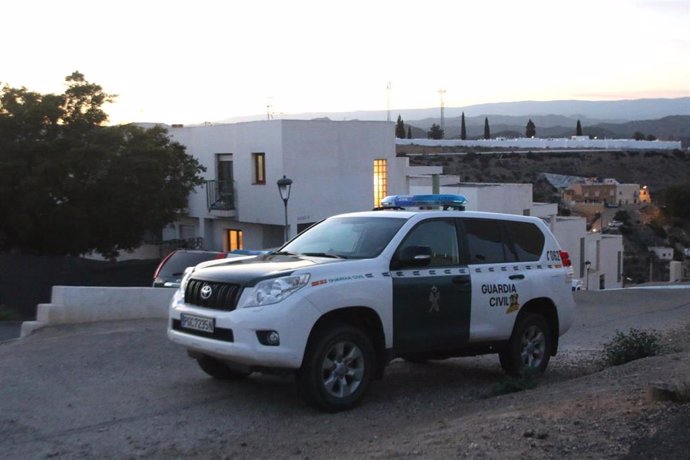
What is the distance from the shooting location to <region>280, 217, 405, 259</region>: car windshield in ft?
27.0

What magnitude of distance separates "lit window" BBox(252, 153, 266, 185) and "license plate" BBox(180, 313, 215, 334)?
2470cm

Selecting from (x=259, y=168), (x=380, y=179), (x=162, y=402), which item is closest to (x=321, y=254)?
(x=162, y=402)

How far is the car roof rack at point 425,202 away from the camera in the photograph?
9.77m

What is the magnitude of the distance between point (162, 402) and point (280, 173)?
78.4ft

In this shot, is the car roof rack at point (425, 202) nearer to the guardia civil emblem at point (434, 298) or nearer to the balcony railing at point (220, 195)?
the guardia civil emblem at point (434, 298)

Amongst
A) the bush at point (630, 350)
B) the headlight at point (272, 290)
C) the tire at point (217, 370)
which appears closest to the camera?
the headlight at point (272, 290)

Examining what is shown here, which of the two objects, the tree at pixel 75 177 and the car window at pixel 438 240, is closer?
the car window at pixel 438 240

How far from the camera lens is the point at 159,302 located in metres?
13.4

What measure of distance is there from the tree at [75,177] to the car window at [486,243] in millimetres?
19695

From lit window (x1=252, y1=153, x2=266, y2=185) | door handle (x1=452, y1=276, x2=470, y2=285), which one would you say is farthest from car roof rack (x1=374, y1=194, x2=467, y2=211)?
lit window (x1=252, y1=153, x2=266, y2=185)

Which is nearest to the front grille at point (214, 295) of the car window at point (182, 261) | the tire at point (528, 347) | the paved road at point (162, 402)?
the paved road at point (162, 402)

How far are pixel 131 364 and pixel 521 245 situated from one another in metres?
4.58

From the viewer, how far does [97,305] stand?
1291 centimetres

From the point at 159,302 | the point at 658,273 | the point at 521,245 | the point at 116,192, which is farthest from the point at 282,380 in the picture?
the point at 658,273
